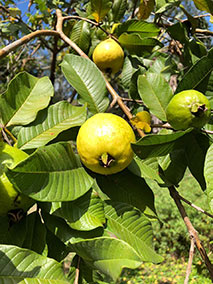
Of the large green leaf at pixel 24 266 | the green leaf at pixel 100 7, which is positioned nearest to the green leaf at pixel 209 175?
the large green leaf at pixel 24 266

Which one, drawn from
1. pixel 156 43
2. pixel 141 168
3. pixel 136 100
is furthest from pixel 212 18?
pixel 141 168

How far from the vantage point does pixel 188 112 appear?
0.60 m

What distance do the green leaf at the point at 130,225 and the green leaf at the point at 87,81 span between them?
307 millimetres

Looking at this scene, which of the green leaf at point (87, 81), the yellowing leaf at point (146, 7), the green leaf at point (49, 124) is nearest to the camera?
the green leaf at point (49, 124)

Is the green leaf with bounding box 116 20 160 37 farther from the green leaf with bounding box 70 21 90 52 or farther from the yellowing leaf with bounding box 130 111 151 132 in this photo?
the yellowing leaf with bounding box 130 111 151 132

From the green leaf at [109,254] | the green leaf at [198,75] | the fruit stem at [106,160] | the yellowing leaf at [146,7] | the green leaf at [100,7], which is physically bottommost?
the green leaf at [109,254]

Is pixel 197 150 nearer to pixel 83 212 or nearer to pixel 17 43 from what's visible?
pixel 83 212

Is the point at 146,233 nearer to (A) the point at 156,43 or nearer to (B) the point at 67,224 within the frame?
(B) the point at 67,224

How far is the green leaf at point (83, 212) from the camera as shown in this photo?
55cm

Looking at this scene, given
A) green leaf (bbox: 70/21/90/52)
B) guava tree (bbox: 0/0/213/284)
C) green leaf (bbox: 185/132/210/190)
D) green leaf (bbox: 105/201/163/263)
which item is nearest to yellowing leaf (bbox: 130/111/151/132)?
guava tree (bbox: 0/0/213/284)

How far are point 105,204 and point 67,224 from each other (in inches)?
3.8

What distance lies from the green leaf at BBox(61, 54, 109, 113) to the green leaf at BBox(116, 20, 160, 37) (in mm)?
368

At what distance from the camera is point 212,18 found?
937 mm

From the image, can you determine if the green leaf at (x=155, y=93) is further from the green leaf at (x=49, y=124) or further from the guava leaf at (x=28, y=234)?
the guava leaf at (x=28, y=234)
